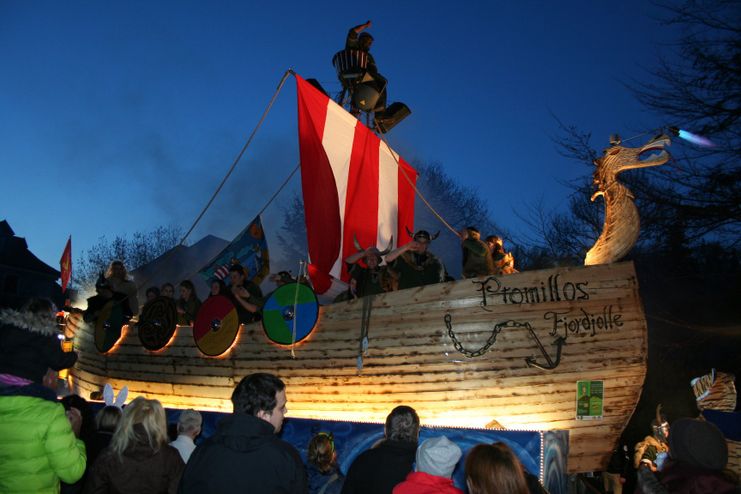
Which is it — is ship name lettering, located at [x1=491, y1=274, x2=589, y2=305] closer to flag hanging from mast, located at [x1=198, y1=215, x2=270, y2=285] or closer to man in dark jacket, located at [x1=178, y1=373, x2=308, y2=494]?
man in dark jacket, located at [x1=178, y1=373, x2=308, y2=494]

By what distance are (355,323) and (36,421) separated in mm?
3537

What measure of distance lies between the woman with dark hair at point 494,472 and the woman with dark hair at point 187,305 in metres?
6.29

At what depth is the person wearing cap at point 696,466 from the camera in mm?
2340

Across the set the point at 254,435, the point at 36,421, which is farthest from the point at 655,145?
the point at 36,421

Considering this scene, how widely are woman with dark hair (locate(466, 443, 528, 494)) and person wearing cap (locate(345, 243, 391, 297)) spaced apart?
3.81 m

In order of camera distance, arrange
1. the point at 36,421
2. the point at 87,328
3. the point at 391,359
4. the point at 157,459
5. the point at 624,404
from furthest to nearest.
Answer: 1. the point at 87,328
2. the point at 391,359
3. the point at 624,404
4. the point at 157,459
5. the point at 36,421

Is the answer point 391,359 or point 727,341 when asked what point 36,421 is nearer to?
point 391,359

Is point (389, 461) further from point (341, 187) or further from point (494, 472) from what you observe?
point (341, 187)

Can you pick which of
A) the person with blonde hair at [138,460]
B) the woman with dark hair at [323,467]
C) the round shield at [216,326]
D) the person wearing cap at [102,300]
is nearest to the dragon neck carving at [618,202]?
the woman with dark hair at [323,467]

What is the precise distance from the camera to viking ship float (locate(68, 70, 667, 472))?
4824mm

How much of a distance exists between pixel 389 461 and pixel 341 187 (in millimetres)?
6617

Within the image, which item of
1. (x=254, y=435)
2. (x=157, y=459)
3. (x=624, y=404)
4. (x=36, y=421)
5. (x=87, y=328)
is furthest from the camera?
(x=87, y=328)

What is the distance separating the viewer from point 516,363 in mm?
4922

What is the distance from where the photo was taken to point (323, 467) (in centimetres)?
475
